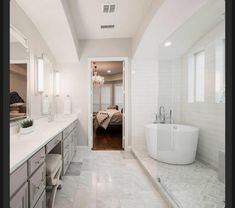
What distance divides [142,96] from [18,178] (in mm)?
3334

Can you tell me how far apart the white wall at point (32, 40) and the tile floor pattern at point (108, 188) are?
128 cm

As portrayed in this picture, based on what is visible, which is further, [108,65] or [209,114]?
[108,65]

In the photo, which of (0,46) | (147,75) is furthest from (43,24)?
(0,46)

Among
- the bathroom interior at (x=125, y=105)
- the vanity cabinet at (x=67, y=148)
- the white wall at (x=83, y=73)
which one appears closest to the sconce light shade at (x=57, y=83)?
the bathroom interior at (x=125, y=105)

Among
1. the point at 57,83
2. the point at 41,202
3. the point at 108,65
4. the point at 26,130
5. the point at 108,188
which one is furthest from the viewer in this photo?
the point at 108,65

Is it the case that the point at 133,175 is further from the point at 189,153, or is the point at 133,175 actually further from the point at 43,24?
the point at 43,24

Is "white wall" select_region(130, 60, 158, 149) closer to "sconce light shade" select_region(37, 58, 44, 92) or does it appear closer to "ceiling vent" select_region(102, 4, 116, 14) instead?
"ceiling vent" select_region(102, 4, 116, 14)

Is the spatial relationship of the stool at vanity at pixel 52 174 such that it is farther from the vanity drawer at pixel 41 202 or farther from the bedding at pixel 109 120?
the bedding at pixel 109 120

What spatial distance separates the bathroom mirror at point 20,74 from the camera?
1938 millimetres

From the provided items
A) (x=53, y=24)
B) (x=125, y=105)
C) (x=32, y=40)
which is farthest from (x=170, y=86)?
(x=32, y=40)

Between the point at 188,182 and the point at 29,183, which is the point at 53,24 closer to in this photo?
the point at 29,183

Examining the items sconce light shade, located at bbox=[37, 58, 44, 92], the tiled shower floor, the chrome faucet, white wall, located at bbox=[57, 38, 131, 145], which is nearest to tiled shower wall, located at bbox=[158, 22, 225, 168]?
the chrome faucet

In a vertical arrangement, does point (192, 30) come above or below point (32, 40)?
above

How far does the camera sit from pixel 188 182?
2410mm
